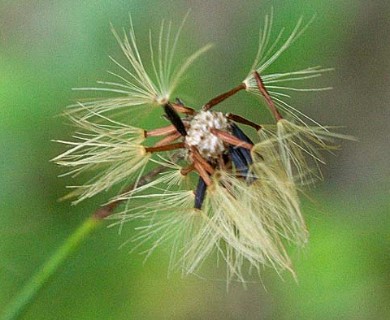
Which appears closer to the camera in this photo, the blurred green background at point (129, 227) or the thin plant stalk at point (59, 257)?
the thin plant stalk at point (59, 257)

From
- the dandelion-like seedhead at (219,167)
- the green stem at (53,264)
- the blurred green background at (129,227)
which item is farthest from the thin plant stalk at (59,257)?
the blurred green background at (129,227)

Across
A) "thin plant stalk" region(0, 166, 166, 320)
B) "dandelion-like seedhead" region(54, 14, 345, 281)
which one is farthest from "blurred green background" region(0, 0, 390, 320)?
"dandelion-like seedhead" region(54, 14, 345, 281)

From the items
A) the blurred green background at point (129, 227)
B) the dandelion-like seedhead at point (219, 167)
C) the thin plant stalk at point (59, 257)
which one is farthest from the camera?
the blurred green background at point (129, 227)

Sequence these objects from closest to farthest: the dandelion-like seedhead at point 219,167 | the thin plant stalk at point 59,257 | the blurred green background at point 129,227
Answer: the dandelion-like seedhead at point 219,167
the thin plant stalk at point 59,257
the blurred green background at point 129,227

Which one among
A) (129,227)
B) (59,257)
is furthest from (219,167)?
(129,227)

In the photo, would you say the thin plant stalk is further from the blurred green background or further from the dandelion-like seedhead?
the blurred green background

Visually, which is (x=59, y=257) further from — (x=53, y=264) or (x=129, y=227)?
(x=129, y=227)

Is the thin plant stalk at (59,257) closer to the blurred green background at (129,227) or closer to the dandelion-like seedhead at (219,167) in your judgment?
the dandelion-like seedhead at (219,167)
